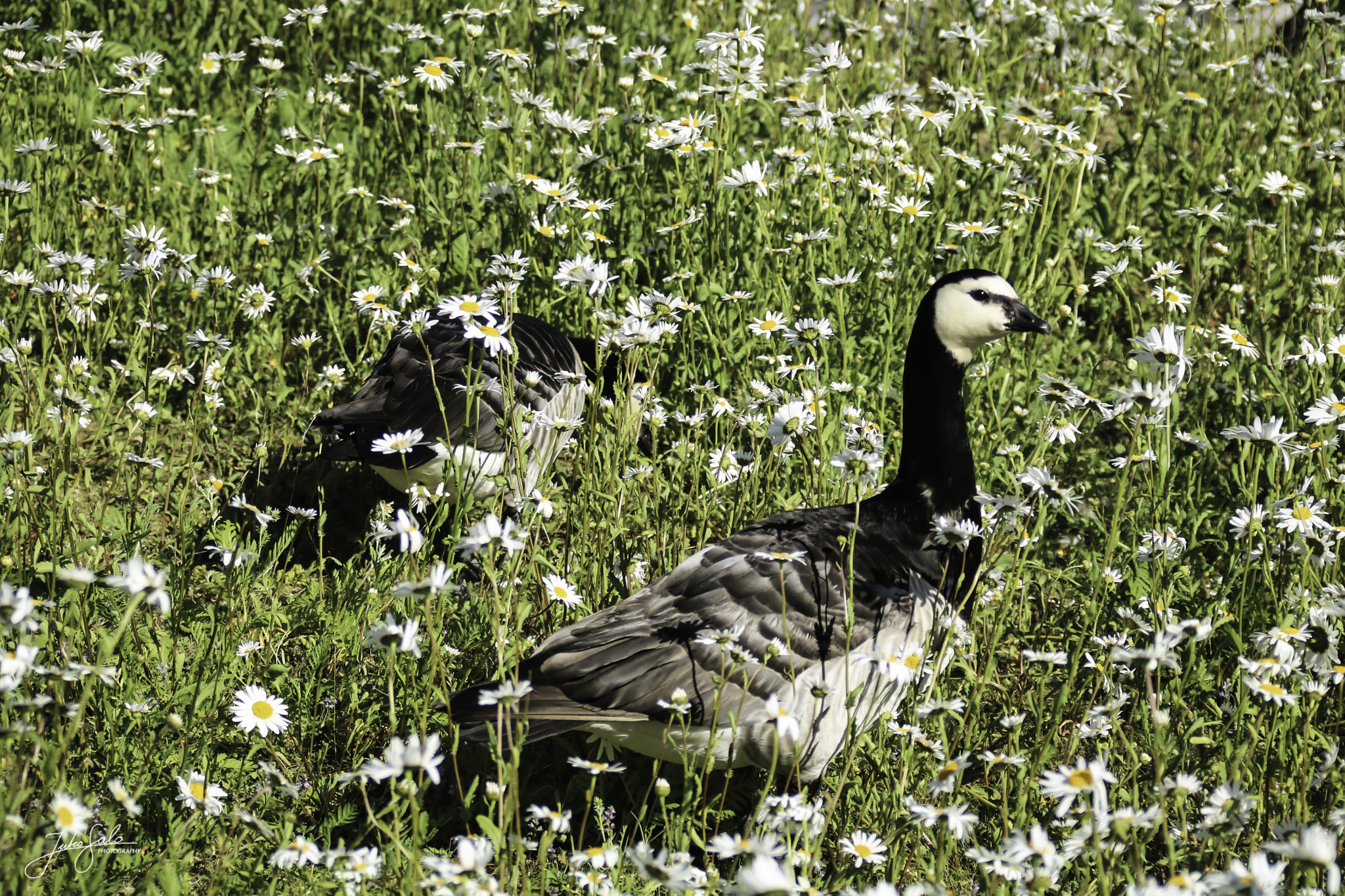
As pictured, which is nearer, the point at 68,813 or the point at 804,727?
the point at 68,813

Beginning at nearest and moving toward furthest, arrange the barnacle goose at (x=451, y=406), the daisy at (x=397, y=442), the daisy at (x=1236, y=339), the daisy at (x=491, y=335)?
the daisy at (x=491, y=335) → the daisy at (x=397, y=442) → the daisy at (x=1236, y=339) → the barnacle goose at (x=451, y=406)

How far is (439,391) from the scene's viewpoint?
13.0ft

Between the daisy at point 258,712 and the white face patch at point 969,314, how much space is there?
8.01 feet

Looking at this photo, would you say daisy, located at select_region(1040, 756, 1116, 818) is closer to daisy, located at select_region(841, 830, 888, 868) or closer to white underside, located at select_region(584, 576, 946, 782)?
daisy, located at select_region(841, 830, 888, 868)

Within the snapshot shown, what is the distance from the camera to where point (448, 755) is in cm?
353

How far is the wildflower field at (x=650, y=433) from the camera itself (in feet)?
8.66

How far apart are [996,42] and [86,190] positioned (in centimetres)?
529

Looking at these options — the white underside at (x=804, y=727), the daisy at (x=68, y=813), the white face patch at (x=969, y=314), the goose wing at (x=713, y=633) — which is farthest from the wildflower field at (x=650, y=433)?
the white face patch at (x=969, y=314)

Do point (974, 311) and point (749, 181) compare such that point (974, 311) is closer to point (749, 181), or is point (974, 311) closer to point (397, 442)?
point (749, 181)

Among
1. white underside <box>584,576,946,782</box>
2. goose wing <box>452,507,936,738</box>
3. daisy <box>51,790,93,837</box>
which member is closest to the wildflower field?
daisy <box>51,790,93,837</box>

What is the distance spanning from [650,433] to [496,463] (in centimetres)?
110

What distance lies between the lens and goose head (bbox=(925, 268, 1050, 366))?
149 inches

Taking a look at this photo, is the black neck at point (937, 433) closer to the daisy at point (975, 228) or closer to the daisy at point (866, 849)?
the daisy at point (975, 228)

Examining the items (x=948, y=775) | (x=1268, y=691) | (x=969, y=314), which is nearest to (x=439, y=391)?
(x=969, y=314)
